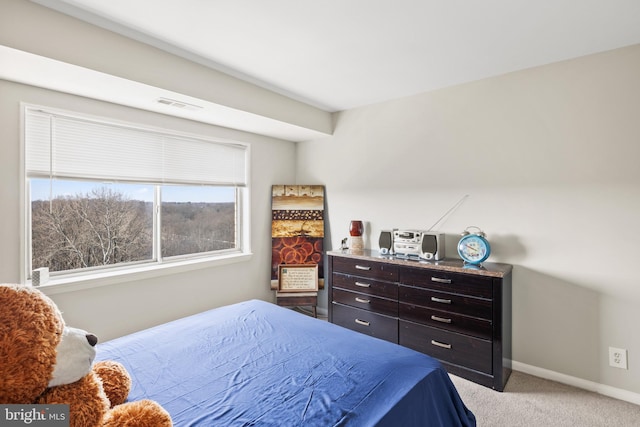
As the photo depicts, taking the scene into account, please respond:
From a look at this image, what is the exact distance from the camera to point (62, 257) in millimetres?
2439

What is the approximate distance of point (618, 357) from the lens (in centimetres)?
228

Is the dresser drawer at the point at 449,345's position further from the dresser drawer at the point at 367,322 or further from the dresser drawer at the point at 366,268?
the dresser drawer at the point at 366,268

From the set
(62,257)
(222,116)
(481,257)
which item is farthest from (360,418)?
(222,116)

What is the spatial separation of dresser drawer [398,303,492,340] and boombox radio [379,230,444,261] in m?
0.47

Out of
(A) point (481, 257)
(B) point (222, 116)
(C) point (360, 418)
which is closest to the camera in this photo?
(C) point (360, 418)

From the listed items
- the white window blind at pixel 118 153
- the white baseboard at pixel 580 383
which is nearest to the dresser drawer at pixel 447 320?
the white baseboard at pixel 580 383

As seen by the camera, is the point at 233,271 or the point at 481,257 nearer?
the point at 481,257

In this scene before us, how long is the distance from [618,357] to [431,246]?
58.9 inches

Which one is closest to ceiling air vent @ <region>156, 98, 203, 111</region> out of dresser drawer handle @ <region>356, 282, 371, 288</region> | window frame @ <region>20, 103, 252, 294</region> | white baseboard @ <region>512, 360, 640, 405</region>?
window frame @ <region>20, 103, 252, 294</region>

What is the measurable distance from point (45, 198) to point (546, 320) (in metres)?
4.04

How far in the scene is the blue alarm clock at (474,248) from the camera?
2.64m

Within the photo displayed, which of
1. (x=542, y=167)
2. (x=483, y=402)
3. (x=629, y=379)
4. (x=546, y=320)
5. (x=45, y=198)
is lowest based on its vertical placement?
(x=483, y=402)

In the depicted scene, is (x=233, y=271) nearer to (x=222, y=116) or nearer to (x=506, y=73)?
(x=222, y=116)

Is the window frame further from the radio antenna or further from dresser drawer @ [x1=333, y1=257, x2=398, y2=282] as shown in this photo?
the radio antenna
